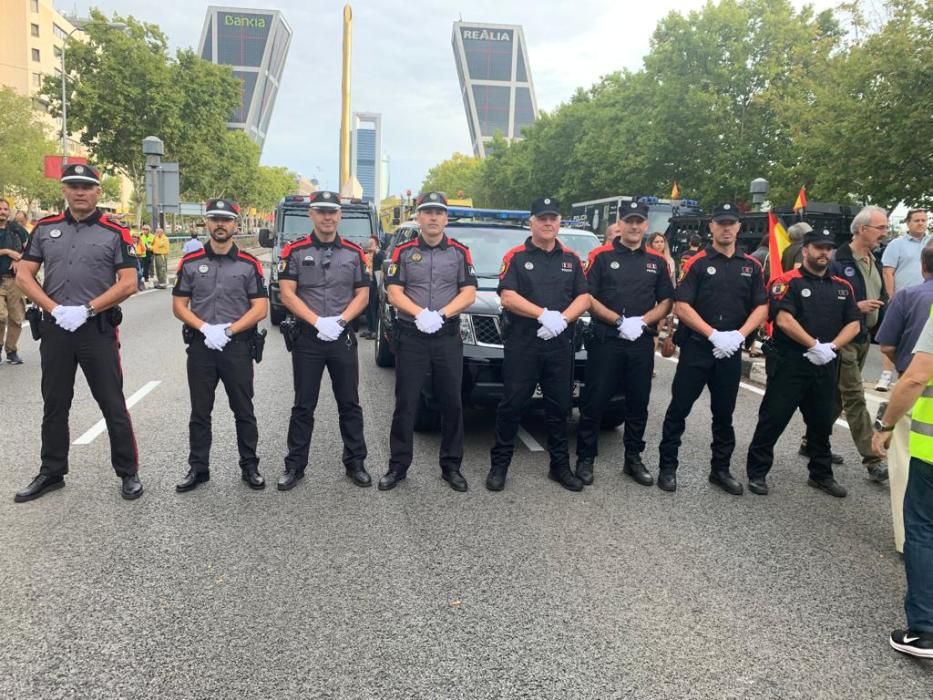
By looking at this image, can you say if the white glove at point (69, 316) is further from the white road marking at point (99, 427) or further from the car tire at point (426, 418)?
the car tire at point (426, 418)

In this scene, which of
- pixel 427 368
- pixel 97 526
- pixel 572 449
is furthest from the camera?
pixel 572 449

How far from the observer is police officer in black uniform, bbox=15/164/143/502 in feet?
14.6

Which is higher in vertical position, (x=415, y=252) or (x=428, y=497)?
(x=415, y=252)

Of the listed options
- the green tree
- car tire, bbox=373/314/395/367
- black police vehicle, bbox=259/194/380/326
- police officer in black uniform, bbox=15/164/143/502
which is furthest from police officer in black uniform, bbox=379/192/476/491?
the green tree

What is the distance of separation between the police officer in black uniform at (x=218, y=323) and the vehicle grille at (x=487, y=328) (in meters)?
1.70

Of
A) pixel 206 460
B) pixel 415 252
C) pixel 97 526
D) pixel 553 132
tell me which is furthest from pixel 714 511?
pixel 553 132

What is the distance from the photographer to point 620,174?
110 feet

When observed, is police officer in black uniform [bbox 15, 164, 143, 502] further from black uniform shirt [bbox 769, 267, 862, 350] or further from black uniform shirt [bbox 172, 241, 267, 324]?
black uniform shirt [bbox 769, 267, 862, 350]

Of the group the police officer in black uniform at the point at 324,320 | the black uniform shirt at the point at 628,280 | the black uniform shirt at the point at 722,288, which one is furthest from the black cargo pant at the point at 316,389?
the black uniform shirt at the point at 722,288

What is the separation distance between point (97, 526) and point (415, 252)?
103 inches

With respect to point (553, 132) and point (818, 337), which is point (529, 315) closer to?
point (818, 337)

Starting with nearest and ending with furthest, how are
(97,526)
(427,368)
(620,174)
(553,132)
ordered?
1. (97,526)
2. (427,368)
3. (620,174)
4. (553,132)

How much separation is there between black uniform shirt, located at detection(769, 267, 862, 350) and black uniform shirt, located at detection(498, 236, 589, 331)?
138 cm

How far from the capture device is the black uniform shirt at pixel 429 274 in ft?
16.7
